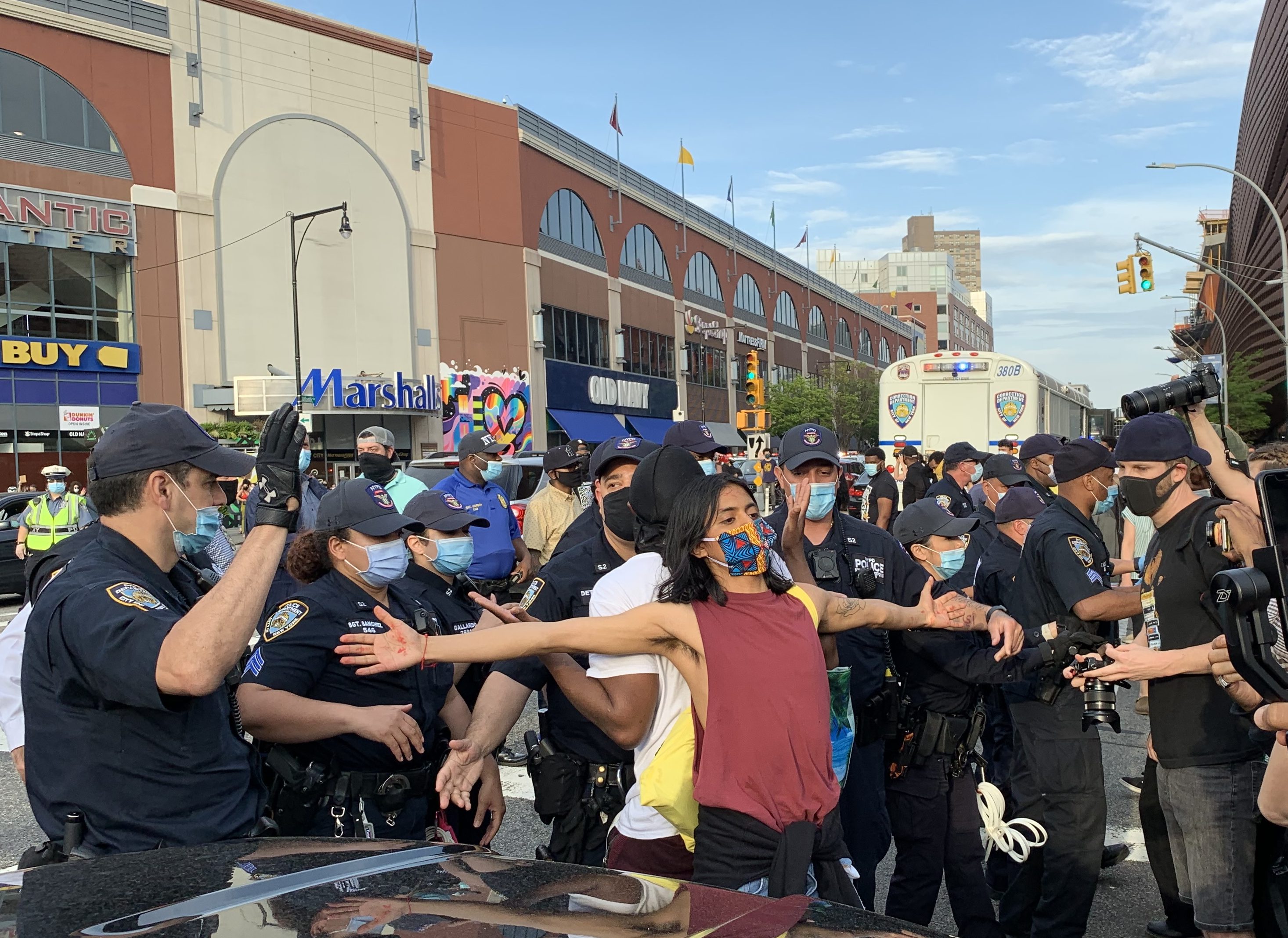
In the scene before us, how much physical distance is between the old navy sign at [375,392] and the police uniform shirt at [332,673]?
29.8 m

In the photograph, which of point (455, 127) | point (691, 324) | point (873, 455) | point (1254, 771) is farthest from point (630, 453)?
point (691, 324)

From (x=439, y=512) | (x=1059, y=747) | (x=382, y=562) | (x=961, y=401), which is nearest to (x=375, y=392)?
(x=961, y=401)

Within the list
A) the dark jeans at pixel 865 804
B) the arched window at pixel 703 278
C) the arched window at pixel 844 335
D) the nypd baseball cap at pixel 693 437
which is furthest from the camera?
the arched window at pixel 844 335

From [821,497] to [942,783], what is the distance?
4.32 feet

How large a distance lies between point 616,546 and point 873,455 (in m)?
10.7

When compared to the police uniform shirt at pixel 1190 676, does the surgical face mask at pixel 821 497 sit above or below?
above

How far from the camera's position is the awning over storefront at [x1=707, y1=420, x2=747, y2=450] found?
57094 millimetres

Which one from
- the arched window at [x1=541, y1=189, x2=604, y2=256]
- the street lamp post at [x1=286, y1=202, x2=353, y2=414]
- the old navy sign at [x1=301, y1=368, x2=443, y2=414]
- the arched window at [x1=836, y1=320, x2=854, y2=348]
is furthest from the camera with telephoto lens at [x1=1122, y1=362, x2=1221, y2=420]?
the arched window at [x1=836, y1=320, x2=854, y2=348]

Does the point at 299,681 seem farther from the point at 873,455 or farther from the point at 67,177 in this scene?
the point at 67,177

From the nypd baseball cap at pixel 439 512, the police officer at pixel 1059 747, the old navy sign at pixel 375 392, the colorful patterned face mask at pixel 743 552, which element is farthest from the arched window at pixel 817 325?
the colorful patterned face mask at pixel 743 552

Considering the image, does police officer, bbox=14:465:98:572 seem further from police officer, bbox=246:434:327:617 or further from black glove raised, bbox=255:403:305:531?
black glove raised, bbox=255:403:305:531

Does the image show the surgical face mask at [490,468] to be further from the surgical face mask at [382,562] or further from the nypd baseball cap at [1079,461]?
the nypd baseball cap at [1079,461]

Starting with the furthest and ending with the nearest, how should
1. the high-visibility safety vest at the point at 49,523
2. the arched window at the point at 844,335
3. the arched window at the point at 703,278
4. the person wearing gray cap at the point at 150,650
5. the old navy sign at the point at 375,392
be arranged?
the arched window at the point at 844,335 < the arched window at the point at 703,278 < the old navy sign at the point at 375,392 < the high-visibility safety vest at the point at 49,523 < the person wearing gray cap at the point at 150,650

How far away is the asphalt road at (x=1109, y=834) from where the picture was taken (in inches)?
186
